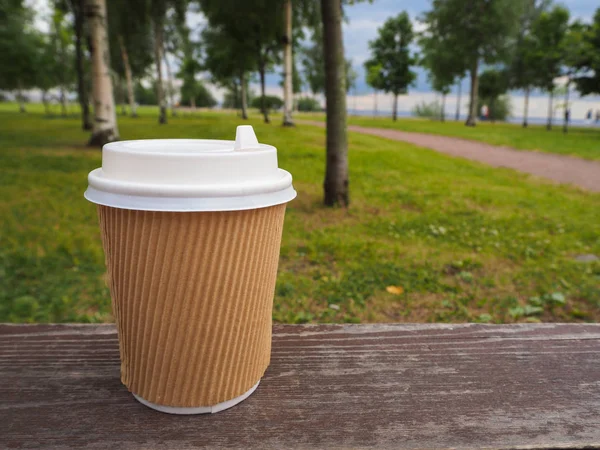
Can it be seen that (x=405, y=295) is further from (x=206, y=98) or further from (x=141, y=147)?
(x=206, y=98)

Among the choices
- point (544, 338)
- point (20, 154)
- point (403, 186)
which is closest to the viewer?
point (544, 338)

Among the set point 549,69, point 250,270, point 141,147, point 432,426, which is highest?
point 549,69

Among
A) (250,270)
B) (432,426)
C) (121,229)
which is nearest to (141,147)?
(121,229)

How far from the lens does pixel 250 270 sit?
3.04ft

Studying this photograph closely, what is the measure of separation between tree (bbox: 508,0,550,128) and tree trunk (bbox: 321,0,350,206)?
24.9 m

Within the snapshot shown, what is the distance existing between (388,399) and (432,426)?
119 mm

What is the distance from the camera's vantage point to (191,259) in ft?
2.85

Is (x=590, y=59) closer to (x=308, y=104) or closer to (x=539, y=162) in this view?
(x=539, y=162)

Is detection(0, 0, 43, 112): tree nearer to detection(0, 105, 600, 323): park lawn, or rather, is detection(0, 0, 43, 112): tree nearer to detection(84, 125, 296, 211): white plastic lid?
detection(0, 105, 600, 323): park lawn

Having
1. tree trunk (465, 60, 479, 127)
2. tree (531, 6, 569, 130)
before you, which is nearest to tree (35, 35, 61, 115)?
tree trunk (465, 60, 479, 127)

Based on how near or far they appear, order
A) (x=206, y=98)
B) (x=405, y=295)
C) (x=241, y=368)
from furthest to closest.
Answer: (x=206, y=98)
(x=405, y=295)
(x=241, y=368)

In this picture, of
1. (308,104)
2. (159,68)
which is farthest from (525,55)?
(308,104)

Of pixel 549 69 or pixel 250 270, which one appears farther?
pixel 549 69

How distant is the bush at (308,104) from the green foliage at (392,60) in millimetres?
20209
